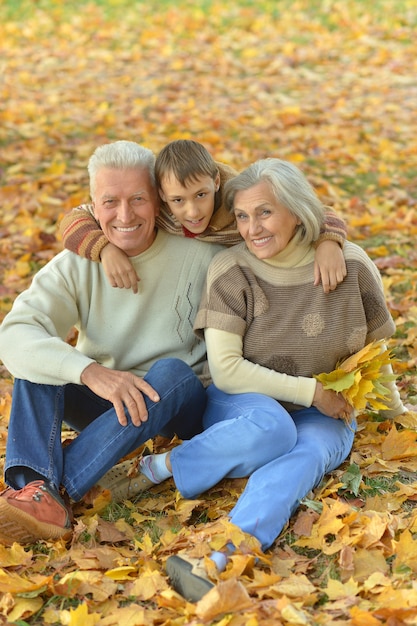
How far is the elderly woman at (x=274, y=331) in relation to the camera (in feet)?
9.97

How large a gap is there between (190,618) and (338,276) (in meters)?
1.34

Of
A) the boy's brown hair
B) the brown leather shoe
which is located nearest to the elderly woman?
the boy's brown hair

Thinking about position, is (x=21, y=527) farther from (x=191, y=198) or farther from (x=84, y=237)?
(x=191, y=198)

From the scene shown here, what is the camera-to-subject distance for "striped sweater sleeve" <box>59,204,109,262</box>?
3.29 m

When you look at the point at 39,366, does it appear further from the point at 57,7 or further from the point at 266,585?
the point at 57,7

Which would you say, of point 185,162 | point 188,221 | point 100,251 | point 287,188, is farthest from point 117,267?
point 287,188

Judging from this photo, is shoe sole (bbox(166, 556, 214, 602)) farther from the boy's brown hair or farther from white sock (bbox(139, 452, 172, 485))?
the boy's brown hair

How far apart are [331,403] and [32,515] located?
3.83 ft

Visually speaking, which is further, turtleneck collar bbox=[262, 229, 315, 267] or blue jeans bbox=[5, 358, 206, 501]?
turtleneck collar bbox=[262, 229, 315, 267]

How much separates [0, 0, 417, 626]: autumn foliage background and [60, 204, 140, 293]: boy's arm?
2.61 feet

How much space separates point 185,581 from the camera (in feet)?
8.20

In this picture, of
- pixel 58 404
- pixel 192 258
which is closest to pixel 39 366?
pixel 58 404

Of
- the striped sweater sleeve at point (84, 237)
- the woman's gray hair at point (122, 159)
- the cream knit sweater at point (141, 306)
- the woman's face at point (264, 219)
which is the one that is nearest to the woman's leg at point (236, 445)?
the cream knit sweater at point (141, 306)

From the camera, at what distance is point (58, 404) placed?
3180mm
